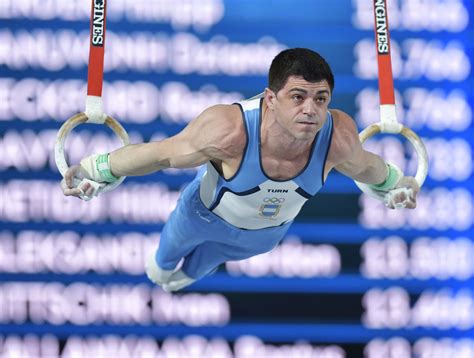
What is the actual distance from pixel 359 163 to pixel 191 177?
1561 mm

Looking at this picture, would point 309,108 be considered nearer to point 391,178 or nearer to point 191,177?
point 391,178

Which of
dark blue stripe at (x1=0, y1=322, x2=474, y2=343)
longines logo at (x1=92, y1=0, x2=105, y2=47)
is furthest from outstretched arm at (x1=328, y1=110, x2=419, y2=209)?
dark blue stripe at (x1=0, y1=322, x2=474, y2=343)

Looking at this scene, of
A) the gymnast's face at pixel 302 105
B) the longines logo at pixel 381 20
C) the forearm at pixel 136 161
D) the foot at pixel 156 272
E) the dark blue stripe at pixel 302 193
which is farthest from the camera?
the foot at pixel 156 272

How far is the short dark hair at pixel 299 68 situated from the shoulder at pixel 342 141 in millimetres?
262

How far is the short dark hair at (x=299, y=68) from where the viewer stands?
9.53 ft

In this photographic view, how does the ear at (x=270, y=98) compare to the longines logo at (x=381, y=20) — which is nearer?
the ear at (x=270, y=98)

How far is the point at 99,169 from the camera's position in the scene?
3.24m

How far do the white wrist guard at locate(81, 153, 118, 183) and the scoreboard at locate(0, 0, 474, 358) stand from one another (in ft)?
4.52

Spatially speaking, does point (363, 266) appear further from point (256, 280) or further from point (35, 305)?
point (35, 305)

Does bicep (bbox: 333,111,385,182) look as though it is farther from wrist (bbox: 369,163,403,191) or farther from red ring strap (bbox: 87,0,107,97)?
red ring strap (bbox: 87,0,107,97)

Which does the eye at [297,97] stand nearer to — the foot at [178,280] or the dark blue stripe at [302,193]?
the dark blue stripe at [302,193]

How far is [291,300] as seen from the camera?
4.80 metres

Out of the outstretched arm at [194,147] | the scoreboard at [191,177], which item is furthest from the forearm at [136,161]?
the scoreboard at [191,177]

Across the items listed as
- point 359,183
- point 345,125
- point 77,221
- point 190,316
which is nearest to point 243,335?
point 190,316
